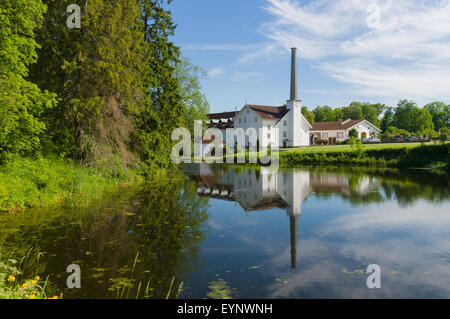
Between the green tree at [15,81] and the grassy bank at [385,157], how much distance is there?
35.8m

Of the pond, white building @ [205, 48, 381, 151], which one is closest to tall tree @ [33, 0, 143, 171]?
the pond

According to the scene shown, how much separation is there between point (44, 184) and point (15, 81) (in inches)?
175

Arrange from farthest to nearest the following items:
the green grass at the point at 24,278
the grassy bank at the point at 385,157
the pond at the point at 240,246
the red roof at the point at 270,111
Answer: the red roof at the point at 270,111 → the grassy bank at the point at 385,157 → the pond at the point at 240,246 → the green grass at the point at 24,278

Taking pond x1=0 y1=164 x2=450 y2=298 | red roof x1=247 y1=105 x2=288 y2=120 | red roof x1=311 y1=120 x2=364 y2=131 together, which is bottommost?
pond x1=0 y1=164 x2=450 y2=298

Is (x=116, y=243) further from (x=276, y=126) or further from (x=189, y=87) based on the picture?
(x=276, y=126)

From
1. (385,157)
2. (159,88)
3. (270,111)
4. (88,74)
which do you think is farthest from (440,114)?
(88,74)

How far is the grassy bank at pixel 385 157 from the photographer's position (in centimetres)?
3553

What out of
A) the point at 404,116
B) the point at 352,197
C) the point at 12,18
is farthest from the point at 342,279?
the point at 404,116

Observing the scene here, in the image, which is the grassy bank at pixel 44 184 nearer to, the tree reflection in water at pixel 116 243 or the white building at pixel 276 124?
the tree reflection in water at pixel 116 243

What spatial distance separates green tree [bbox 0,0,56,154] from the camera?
40.6ft

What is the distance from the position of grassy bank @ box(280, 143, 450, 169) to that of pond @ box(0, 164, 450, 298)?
21248 millimetres

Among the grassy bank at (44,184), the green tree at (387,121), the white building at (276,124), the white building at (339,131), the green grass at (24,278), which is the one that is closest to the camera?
the green grass at (24,278)

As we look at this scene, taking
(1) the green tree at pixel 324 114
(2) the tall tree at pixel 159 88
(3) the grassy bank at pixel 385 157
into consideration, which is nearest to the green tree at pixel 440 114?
(1) the green tree at pixel 324 114

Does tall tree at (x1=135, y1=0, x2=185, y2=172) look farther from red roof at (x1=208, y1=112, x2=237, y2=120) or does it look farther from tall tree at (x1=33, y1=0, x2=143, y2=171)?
red roof at (x1=208, y1=112, x2=237, y2=120)
